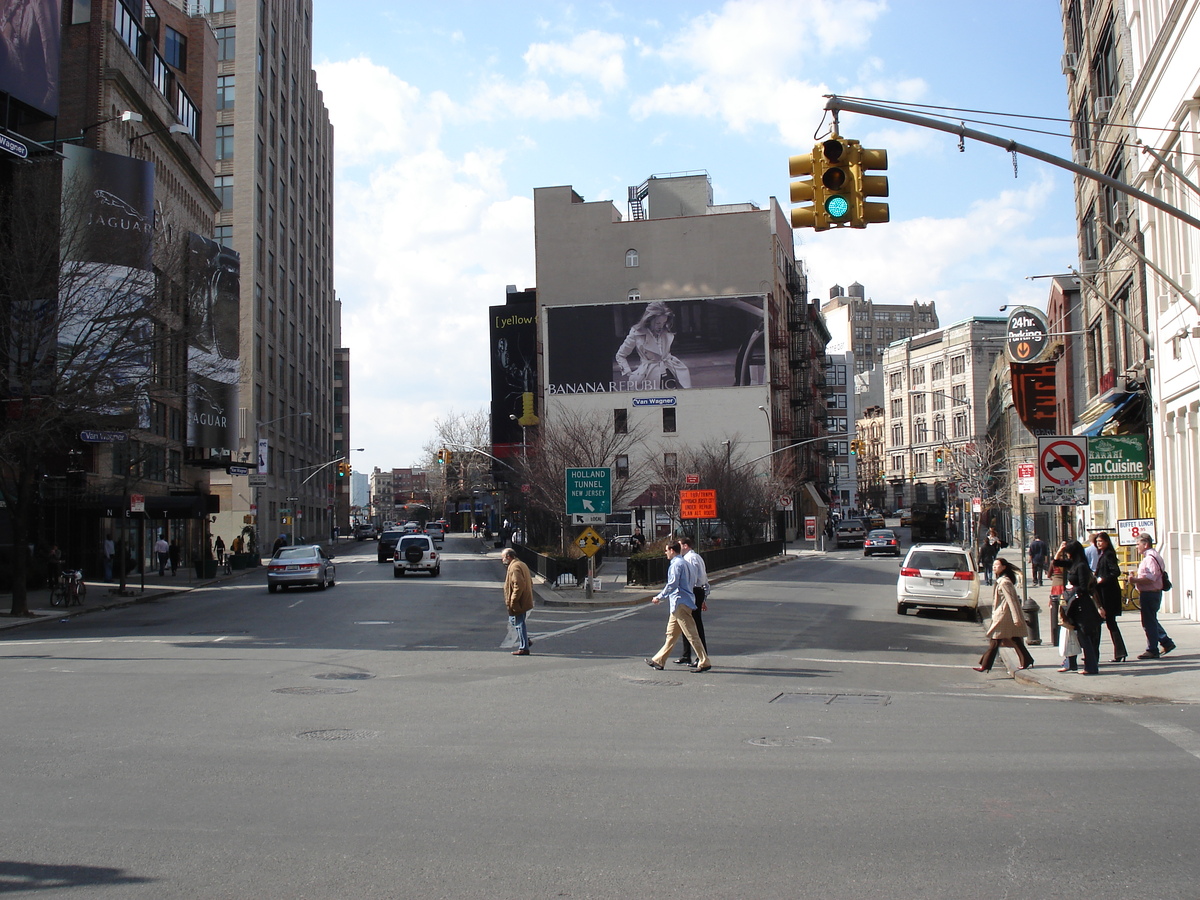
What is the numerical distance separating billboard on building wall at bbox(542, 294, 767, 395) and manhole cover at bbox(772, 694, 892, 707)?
63.8 meters

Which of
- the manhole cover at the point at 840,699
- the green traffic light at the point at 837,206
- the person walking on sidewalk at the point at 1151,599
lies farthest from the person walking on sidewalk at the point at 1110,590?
the green traffic light at the point at 837,206

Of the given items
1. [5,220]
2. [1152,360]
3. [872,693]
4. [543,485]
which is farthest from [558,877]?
[543,485]

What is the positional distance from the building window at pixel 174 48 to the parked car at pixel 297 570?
3041 centimetres

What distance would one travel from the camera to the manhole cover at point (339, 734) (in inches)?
371

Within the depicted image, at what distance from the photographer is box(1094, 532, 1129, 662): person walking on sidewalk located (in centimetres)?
1434

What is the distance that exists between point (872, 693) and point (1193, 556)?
1131cm

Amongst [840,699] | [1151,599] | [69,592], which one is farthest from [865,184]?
[69,592]

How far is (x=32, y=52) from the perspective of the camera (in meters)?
35.0

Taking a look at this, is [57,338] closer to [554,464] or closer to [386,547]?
[554,464]

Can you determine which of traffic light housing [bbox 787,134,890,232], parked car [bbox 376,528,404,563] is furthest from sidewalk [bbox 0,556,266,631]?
traffic light housing [bbox 787,134,890,232]

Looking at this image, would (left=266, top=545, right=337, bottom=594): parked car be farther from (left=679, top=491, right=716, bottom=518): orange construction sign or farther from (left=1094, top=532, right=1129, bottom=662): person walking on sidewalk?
(left=1094, top=532, right=1129, bottom=662): person walking on sidewalk

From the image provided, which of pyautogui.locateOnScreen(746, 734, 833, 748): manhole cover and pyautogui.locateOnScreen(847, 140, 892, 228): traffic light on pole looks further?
pyautogui.locateOnScreen(847, 140, 892, 228): traffic light on pole

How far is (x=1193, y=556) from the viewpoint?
66.3ft

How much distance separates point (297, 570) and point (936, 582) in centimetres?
2015
